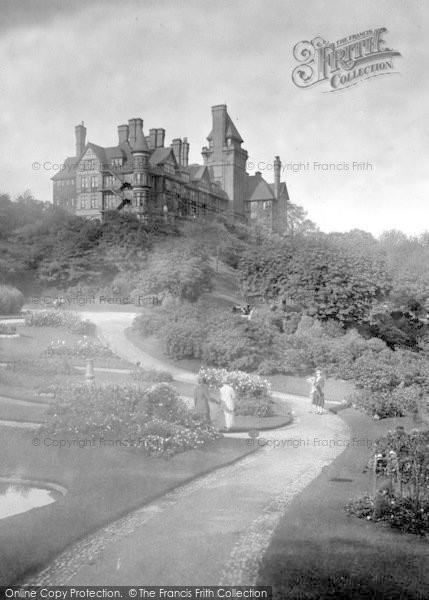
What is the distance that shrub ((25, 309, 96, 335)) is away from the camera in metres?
26.6

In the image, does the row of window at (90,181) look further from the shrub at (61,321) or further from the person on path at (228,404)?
the person on path at (228,404)

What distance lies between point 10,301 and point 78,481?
18.4m

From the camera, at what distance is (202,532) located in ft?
28.5

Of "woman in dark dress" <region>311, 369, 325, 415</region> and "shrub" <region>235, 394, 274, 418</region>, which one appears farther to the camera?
"woman in dark dress" <region>311, 369, 325, 415</region>

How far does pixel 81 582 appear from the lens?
7137mm

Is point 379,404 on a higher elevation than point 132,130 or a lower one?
lower

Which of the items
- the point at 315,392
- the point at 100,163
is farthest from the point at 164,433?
the point at 100,163

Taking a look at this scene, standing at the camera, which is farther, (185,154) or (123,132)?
(185,154)

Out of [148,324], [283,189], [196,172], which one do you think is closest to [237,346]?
[148,324]

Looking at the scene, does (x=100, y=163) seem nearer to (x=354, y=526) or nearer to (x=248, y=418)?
(x=248, y=418)

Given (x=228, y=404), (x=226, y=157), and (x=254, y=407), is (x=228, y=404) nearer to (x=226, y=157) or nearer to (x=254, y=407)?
(x=254, y=407)

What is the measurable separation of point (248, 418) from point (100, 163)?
42.9 metres

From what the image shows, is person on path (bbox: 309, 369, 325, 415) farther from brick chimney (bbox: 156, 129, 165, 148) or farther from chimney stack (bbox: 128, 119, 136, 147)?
brick chimney (bbox: 156, 129, 165, 148)

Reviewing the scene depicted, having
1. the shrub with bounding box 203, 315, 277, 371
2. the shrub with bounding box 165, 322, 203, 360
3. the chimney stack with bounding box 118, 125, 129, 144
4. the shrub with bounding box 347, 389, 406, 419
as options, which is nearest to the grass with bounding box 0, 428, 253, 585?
the shrub with bounding box 347, 389, 406, 419
